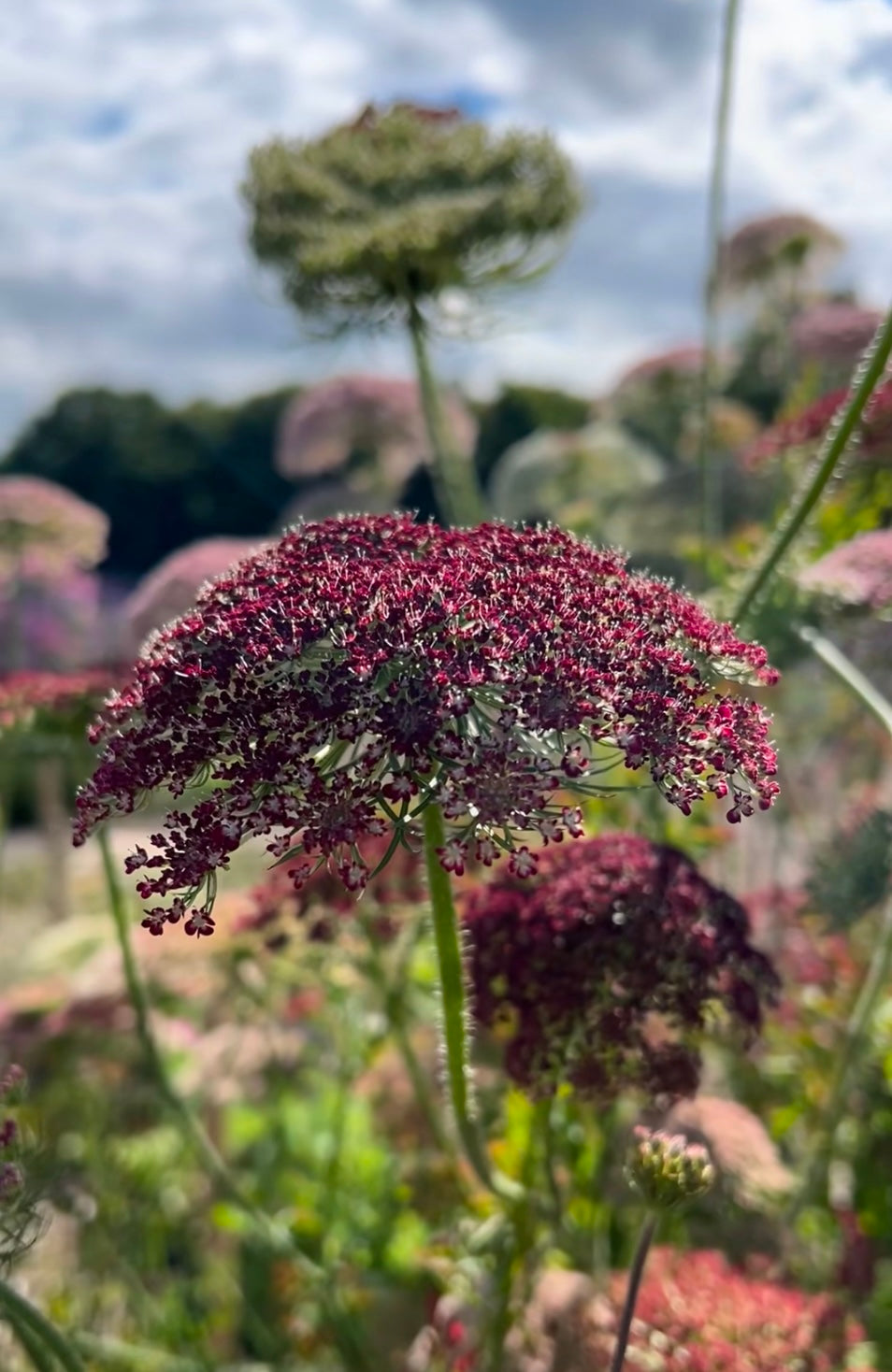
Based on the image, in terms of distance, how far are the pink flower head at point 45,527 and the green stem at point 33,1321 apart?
3.97 metres

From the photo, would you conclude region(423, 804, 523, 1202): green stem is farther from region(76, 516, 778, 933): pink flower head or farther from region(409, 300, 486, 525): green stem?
region(409, 300, 486, 525): green stem

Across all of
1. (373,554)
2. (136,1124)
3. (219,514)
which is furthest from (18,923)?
(219,514)

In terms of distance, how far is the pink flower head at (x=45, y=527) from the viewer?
502 centimetres

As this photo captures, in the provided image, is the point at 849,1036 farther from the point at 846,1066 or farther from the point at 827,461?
the point at 827,461

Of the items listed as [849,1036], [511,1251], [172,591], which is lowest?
[511,1251]

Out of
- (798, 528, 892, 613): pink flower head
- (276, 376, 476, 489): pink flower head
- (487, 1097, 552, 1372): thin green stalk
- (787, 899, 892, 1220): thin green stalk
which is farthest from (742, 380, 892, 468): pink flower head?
(276, 376, 476, 489): pink flower head

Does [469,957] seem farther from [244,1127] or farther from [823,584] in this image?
[244,1127]

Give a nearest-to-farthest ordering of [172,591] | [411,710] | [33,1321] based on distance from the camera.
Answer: [411,710] < [33,1321] < [172,591]

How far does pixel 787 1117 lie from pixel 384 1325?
103cm

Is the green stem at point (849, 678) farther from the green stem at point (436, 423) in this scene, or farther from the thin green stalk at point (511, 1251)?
the green stem at point (436, 423)

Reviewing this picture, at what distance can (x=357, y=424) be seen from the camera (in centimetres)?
645

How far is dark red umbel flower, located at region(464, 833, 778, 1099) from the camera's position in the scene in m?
1.76

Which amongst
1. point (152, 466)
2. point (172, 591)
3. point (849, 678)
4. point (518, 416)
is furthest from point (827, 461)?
point (152, 466)

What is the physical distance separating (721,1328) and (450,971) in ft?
2.91
